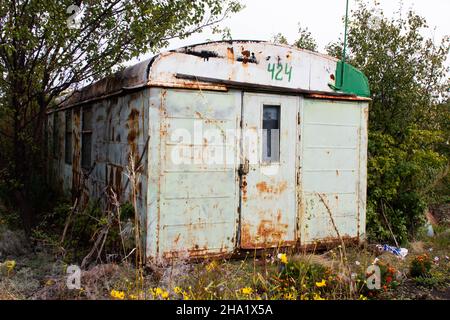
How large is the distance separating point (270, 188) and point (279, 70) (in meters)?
1.77

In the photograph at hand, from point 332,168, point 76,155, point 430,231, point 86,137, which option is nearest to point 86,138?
point 86,137

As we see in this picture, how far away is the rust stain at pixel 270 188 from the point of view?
6.23m

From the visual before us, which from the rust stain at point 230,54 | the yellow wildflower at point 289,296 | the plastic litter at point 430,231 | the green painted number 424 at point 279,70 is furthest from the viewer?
the plastic litter at point 430,231

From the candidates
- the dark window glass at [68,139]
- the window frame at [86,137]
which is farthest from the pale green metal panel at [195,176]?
the dark window glass at [68,139]

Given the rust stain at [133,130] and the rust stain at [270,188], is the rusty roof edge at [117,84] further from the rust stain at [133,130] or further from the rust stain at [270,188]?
the rust stain at [270,188]

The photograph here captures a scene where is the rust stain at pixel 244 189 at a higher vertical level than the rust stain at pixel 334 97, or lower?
lower

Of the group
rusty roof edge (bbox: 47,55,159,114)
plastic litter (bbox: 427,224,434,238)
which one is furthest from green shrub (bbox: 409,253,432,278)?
rusty roof edge (bbox: 47,55,159,114)

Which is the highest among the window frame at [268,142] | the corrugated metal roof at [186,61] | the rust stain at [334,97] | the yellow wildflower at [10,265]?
the corrugated metal roof at [186,61]

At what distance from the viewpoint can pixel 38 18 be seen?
6.29 m

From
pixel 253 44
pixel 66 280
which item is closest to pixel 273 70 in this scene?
pixel 253 44

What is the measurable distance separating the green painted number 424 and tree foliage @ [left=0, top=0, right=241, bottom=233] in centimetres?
211

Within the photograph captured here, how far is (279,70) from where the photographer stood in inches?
250

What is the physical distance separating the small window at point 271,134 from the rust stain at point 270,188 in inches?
14.3

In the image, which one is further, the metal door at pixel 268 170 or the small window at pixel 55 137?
the small window at pixel 55 137
